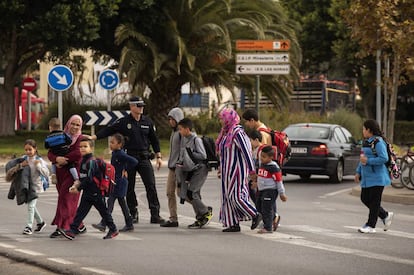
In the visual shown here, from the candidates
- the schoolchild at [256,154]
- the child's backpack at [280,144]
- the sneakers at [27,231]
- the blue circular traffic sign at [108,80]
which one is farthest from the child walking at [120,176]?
the blue circular traffic sign at [108,80]

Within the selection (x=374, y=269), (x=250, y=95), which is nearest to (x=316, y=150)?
(x=374, y=269)

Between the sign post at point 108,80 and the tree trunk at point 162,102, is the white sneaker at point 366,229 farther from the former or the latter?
the tree trunk at point 162,102

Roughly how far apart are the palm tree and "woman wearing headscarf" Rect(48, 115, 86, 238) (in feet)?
76.8

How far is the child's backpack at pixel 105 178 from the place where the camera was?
13.4 metres

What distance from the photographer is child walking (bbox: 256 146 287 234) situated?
46.8 ft

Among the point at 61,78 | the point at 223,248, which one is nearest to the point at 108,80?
the point at 61,78

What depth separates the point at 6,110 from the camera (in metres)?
40.6

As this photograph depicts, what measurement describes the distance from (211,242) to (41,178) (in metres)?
2.39

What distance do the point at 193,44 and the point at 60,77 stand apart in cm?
1163

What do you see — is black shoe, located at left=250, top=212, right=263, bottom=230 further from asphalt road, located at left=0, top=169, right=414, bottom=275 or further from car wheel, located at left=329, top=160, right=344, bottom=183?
car wheel, located at left=329, top=160, right=344, bottom=183

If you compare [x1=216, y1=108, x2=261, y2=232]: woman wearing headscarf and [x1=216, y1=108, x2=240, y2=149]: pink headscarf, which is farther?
[x1=216, y1=108, x2=240, y2=149]: pink headscarf

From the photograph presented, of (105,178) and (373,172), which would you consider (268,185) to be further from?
(105,178)

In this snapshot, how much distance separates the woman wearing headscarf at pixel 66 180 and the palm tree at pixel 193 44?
2340 cm

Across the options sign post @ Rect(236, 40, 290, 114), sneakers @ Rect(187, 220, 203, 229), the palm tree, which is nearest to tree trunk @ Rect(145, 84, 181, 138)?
the palm tree
